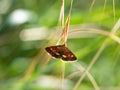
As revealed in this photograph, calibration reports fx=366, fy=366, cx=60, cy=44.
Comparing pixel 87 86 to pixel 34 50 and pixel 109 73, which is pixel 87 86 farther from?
pixel 34 50

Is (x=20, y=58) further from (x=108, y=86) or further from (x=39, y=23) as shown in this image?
(x=108, y=86)

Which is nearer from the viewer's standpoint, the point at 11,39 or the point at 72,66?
the point at 72,66

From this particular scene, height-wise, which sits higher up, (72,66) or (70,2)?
(70,2)

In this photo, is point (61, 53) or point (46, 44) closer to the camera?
point (61, 53)

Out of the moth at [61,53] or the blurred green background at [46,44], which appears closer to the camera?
the moth at [61,53]

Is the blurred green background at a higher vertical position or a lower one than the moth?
lower

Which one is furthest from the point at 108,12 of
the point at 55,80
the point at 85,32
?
the point at 55,80

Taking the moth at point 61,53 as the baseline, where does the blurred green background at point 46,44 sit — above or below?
below

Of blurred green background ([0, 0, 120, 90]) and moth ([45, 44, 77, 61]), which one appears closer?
moth ([45, 44, 77, 61])
